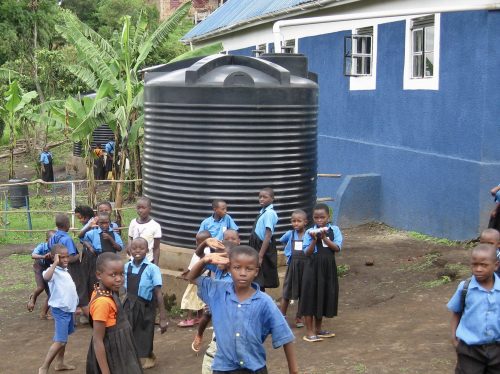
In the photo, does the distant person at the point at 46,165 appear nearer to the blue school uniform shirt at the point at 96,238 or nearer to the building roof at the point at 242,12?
the building roof at the point at 242,12

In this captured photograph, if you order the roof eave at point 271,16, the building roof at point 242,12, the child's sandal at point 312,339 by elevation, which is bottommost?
the child's sandal at point 312,339

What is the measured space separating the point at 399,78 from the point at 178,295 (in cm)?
630

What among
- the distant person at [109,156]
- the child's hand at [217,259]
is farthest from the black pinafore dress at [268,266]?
the distant person at [109,156]

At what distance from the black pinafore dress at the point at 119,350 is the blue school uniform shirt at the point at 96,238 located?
2.83m

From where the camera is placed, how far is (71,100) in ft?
50.1

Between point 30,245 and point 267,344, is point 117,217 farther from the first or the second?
point 267,344

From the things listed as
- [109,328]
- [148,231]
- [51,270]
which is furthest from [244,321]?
[148,231]

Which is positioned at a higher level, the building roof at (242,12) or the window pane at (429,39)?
the building roof at (242,12)

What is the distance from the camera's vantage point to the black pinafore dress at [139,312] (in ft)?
21.6

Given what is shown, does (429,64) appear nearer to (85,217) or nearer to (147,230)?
(147,230)

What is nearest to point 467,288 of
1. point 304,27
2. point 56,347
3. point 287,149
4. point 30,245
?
point 56,347

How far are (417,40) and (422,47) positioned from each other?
0.79 ft

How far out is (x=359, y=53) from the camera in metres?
15.0

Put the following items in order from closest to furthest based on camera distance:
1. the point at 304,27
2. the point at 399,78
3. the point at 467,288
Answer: the point at 467,288, the point at 399,78, the point at 304,27
